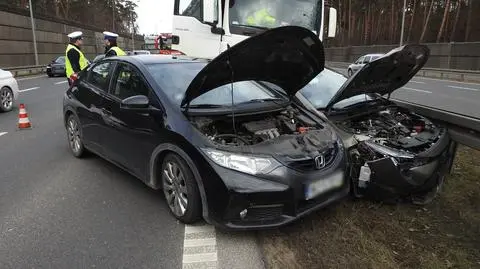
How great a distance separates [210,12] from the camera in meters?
8.74

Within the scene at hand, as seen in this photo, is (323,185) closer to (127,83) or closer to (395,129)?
(395,129)

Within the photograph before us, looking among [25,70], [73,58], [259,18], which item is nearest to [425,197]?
[259,18]

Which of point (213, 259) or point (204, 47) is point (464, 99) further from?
point (213, 259)

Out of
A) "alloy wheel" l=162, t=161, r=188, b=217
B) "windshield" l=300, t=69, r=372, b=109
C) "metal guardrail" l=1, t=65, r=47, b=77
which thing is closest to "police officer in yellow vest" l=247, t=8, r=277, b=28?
"windshield" l=300, t=69, r=372, b=109

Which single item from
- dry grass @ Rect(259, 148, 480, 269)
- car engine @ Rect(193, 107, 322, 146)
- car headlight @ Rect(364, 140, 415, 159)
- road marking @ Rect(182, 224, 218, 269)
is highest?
car engine @ Rect(193, 107, 322, 146)

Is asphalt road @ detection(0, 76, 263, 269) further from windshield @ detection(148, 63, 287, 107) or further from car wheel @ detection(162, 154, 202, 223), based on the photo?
windshield @ detection(148, 63, 287, 107)

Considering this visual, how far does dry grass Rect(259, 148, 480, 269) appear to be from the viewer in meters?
3.57

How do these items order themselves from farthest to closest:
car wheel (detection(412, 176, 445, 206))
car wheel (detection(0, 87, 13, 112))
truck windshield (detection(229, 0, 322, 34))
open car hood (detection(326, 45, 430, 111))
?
1. car wheel (detection(0, 87, 13, 112))
2. truck windshield (detection(229, 0, 322, 34))
3. open car hood (detection(326, 45, 430, 111))
4. car wheel (detection(412, 176, 445, 206))

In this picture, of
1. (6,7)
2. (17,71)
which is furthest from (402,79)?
(6,7)

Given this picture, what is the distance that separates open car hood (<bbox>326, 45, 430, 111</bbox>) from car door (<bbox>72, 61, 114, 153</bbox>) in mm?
2692

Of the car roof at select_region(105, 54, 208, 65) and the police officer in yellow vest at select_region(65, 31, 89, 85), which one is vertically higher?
the car roof at select_region(105, 54, 208, 65)

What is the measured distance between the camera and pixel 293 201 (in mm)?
3832

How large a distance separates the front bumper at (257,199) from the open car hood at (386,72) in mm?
1656

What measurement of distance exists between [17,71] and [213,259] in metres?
29.9
